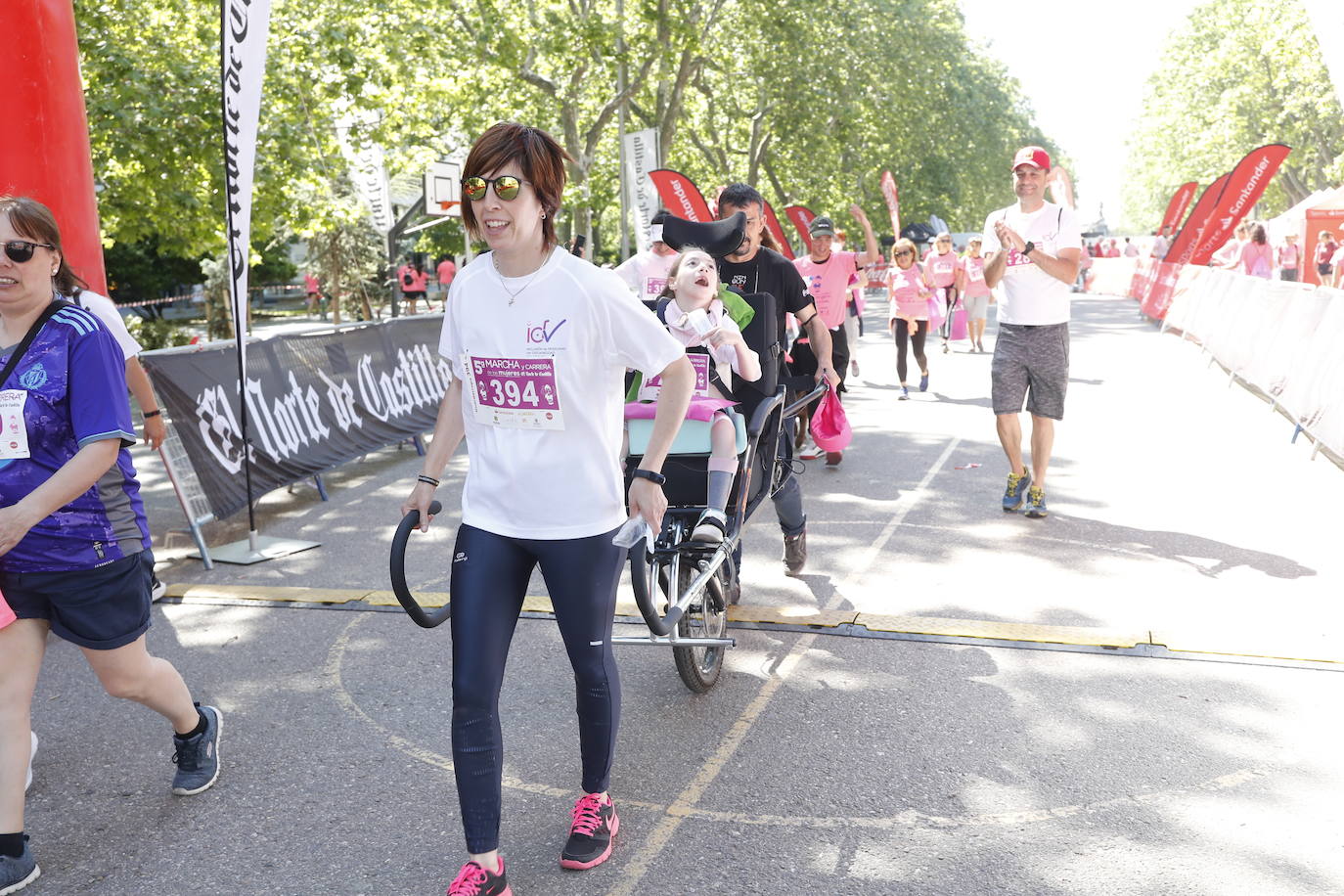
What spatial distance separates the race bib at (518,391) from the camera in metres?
3.20

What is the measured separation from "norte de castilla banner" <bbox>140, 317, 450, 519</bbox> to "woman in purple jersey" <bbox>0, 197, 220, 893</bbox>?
319cm

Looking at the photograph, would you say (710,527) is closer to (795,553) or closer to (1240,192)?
(795,553)

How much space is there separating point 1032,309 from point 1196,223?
66.1 ft

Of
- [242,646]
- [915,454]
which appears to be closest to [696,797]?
[242,646]

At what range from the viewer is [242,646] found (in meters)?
5.63

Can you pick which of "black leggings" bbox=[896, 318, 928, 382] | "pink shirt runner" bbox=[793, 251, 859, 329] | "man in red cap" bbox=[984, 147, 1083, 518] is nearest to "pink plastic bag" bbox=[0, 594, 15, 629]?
"man in red cap" bbox=[984, 147, 1083, 518]

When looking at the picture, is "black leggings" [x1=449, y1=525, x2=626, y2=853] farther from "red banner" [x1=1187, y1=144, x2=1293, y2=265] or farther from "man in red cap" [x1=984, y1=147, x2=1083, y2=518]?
"red banner" [x1=1187, y1=144, x2=1293, y2=265]

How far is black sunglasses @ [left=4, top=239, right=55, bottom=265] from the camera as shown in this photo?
131 inches

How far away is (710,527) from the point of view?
4.70m

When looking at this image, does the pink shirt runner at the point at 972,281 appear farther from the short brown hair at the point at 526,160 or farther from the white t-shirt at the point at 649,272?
the short brown hair at the point at 526,160

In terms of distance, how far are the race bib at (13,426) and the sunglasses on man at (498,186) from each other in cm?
132

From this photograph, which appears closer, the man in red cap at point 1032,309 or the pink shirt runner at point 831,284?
the man in red cap at point 1032,309

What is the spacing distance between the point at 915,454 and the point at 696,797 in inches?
260

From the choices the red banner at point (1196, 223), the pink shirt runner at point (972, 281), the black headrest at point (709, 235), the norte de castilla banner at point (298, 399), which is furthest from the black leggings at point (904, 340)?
the red banner at point (1196, 223)
